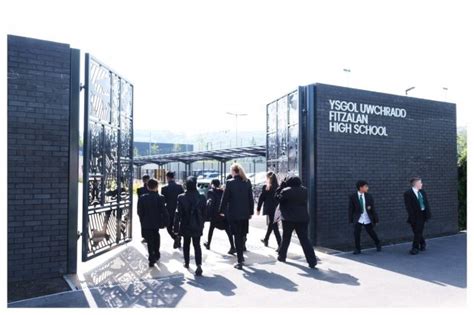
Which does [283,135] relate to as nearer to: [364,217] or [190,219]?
[364,217]

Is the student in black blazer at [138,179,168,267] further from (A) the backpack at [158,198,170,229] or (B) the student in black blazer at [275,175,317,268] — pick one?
(B) the student in black blazer at [275,175,317,268]

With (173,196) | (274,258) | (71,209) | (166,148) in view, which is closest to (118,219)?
(173,196)

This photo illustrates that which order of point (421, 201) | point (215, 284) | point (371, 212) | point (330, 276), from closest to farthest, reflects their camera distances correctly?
point (215, 284)
point (330, 276)
point (371, 212)
point (421, 201)

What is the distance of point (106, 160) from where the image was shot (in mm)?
7582

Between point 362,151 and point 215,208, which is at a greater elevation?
point 362,151

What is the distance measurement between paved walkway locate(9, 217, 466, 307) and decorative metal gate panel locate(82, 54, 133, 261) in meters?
0.52

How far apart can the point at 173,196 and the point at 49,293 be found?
3422 millimetres

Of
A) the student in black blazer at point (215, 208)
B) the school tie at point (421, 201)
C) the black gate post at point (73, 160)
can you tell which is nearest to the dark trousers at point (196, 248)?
the student in black blazer at point (215, 208)

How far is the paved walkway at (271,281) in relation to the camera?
5.00 meters

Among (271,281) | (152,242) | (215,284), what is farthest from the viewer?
(152,242)

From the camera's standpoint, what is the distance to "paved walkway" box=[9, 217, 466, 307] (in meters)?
5.00

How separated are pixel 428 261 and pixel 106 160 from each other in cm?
612


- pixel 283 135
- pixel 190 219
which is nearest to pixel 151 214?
pixel 190 219

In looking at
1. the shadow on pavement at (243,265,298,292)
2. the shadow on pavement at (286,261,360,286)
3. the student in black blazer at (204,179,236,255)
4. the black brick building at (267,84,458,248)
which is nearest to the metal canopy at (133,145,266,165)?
the black brick building at (267,84,458,248)
